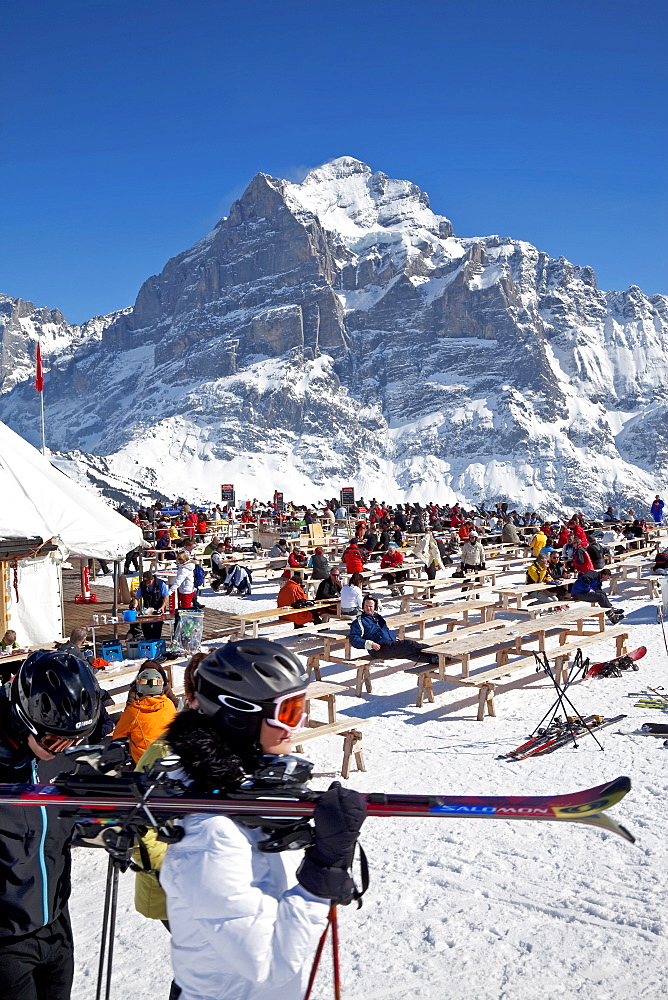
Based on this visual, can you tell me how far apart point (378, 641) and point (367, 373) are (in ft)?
494

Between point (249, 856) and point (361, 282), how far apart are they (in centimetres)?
18154

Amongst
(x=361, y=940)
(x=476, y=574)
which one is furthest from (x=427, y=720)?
(x=476, y=574)

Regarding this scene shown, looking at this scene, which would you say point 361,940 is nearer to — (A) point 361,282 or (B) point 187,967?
→ (B) point 187,967

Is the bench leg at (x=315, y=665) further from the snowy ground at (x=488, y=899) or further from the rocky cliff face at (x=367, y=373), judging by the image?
the rocky cliff face at (x=367, y=373)

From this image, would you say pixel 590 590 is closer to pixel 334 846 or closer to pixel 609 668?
pixel 609 668

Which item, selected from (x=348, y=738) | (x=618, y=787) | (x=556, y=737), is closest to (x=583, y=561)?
(x=556, y=737)

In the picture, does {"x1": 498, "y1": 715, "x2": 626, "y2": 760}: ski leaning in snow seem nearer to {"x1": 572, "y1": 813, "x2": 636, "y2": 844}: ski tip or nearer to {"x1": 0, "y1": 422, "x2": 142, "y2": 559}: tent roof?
{"x1": 572, "y1": 813, "x2": 636, "y2": 844}: ski tip

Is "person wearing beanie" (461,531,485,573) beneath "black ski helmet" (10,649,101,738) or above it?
beneath

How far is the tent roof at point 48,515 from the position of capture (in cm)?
1092

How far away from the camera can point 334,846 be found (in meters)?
1.62

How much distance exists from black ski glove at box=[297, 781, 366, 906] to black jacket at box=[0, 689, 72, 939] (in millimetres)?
1038

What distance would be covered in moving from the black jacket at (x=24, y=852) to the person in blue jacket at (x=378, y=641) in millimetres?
6645

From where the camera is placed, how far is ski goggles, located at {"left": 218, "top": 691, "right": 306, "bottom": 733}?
1.86 metres

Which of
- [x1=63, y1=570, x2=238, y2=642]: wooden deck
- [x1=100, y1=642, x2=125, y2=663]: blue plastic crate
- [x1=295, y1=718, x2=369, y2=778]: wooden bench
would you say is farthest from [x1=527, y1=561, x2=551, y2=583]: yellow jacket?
[x1=295, y1=718, x2=369, y2=778]: wooden bench
